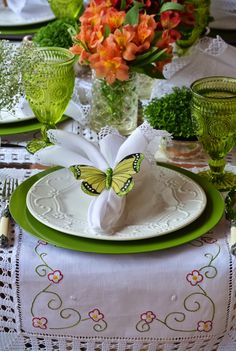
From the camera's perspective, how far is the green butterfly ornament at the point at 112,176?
997 mm

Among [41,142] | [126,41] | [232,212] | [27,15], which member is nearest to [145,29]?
[126,41]

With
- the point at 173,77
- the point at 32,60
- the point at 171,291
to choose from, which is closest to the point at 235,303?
the point at 171,291

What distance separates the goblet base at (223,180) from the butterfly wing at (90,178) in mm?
237

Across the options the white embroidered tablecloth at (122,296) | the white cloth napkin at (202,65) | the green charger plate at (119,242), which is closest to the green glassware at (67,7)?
the white cloth napkin at (202,65)

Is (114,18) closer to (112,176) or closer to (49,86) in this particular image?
(49,86)

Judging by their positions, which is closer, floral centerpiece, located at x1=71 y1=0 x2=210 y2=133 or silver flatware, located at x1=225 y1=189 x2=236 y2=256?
silver flatware, located at x1=225 y1=189 x2=236 y2=256

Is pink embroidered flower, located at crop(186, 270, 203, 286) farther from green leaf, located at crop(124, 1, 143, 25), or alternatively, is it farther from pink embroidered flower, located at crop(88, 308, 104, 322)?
green leaf, located at crop(124, 1, 143, 25)

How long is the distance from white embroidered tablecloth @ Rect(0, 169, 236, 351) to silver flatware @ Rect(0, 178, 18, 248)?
0.02 meters

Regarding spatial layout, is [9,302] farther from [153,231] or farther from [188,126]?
[188,126]

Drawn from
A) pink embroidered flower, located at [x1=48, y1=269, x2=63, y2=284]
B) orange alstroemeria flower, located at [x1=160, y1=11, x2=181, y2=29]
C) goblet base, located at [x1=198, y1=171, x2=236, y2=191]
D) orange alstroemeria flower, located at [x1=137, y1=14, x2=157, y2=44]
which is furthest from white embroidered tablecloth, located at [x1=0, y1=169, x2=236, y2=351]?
orange alstroemeria flower, located at [x1=160, y1=11, x2=181, y2=29]

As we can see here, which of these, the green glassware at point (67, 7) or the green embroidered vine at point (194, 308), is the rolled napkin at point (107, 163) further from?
the green glassware at point (67, 7)

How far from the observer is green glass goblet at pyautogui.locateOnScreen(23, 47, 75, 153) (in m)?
1.25

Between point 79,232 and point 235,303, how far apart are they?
9.1 inches

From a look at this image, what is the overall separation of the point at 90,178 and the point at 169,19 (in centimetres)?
52
